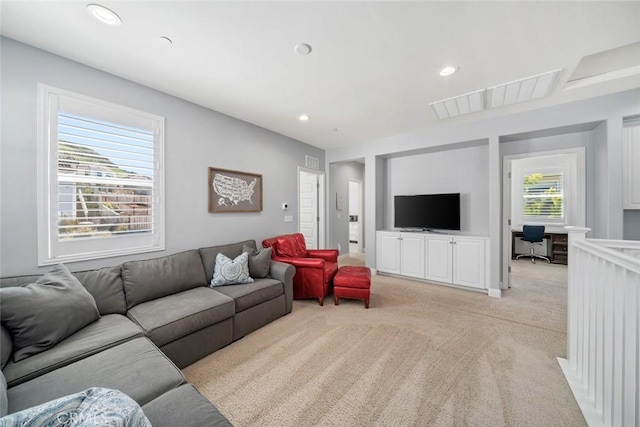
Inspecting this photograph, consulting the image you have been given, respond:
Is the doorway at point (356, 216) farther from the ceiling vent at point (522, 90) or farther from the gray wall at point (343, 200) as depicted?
the ceiling vent at point (522, 90)

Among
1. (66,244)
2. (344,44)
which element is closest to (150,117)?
(66,244)

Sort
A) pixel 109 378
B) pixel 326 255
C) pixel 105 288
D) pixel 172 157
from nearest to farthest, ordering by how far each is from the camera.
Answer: pixel 109 378 → pixel 105 288 → pixel 172 157 → pixel 326 255

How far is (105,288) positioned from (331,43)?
279cm

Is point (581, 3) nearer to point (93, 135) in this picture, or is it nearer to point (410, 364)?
point (410, 364)

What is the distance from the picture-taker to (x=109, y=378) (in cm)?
126

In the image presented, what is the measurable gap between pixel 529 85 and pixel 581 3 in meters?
1.13

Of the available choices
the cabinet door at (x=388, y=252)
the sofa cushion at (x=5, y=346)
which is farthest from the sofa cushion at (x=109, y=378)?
the cabinet door at (x=388, y=252)

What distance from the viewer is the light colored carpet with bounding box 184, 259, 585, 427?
1.55 m

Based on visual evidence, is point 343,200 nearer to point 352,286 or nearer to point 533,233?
point 352,286

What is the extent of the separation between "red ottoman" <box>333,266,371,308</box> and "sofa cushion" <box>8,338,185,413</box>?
216 centimetres

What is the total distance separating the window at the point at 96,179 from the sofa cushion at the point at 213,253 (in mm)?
470

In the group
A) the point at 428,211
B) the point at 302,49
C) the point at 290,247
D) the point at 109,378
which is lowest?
the point at 109,378

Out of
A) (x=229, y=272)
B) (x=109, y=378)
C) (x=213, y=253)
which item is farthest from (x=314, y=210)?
(x=109, y=378)

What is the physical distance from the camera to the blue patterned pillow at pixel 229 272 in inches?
108
